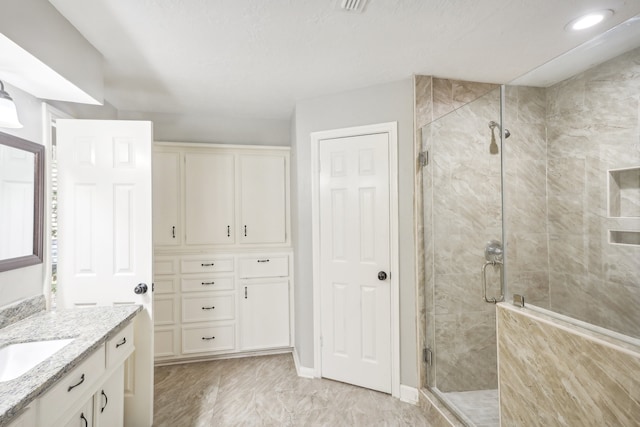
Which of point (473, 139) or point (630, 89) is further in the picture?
point (473, 139)

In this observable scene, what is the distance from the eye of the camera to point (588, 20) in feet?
5.31

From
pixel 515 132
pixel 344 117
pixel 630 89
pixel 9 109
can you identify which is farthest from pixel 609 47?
pixel 9 109

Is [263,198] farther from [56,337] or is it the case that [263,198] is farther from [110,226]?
[56,337]

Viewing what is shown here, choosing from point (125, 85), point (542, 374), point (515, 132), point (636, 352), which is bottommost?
point (542, 374)

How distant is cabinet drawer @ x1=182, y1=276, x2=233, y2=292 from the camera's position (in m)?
2.91

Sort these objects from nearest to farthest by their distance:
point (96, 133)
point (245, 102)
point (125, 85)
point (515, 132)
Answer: point (515, 132), point (96, 133), point (125, 85), point (245, 102)

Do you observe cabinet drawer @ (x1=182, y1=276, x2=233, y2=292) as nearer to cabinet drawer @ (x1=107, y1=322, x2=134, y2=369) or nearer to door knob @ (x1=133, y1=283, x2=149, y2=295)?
door knob @ (x1=133, y1=283, x2=149, y2=295)

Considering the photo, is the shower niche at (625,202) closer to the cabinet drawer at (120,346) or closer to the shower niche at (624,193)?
the shower niche at (624,193)

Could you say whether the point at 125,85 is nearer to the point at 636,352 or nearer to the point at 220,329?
the point at 220,329

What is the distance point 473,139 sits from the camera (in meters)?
2.06

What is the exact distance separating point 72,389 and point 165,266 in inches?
68.8

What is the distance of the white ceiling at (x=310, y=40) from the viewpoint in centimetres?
148

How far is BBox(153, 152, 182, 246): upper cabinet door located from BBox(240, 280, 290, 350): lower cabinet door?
88 cm

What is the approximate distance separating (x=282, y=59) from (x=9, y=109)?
146cm
